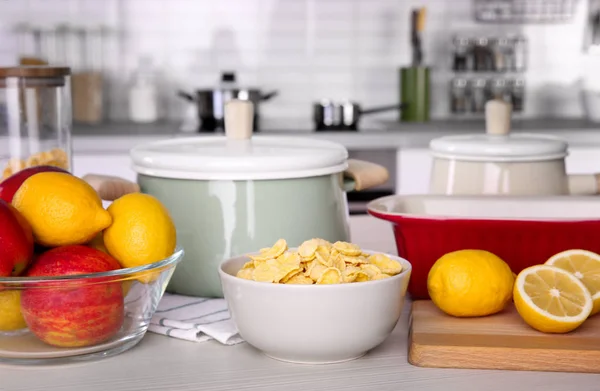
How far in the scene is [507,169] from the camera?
1.24 meters

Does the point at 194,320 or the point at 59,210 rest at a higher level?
the point at 59,210

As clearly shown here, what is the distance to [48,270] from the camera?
2.58 feet

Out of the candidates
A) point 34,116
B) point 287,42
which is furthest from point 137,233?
point 287,42

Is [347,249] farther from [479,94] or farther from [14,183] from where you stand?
[479,94]

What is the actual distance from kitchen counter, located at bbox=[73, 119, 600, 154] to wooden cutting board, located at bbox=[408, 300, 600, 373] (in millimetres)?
1922

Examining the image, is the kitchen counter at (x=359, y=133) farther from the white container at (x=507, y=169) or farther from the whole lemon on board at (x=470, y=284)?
the whole lemon on board at (x=470, y=284)

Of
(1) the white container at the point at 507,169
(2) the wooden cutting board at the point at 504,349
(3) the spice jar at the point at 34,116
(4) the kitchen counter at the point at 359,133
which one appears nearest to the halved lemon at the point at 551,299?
(2) the wooden cutting board at the point at 504,349

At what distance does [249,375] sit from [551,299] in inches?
12.4

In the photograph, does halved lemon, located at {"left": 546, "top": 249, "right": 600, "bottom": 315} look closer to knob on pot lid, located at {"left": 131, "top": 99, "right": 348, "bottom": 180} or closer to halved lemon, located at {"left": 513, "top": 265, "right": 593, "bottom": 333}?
halved lemon, located at {"left": 513, "top": 265, "right": 593, "bottom": 333}

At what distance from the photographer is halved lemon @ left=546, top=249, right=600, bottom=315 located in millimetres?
913

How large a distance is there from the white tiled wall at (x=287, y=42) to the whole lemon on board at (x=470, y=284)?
258cm

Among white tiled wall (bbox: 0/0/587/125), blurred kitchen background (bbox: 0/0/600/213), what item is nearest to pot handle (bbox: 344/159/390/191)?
blurred kitchen background (bbox: 0/0/600/213)

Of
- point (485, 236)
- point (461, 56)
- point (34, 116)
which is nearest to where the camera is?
point (485, 236)

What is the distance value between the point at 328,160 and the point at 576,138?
6.90 ft
